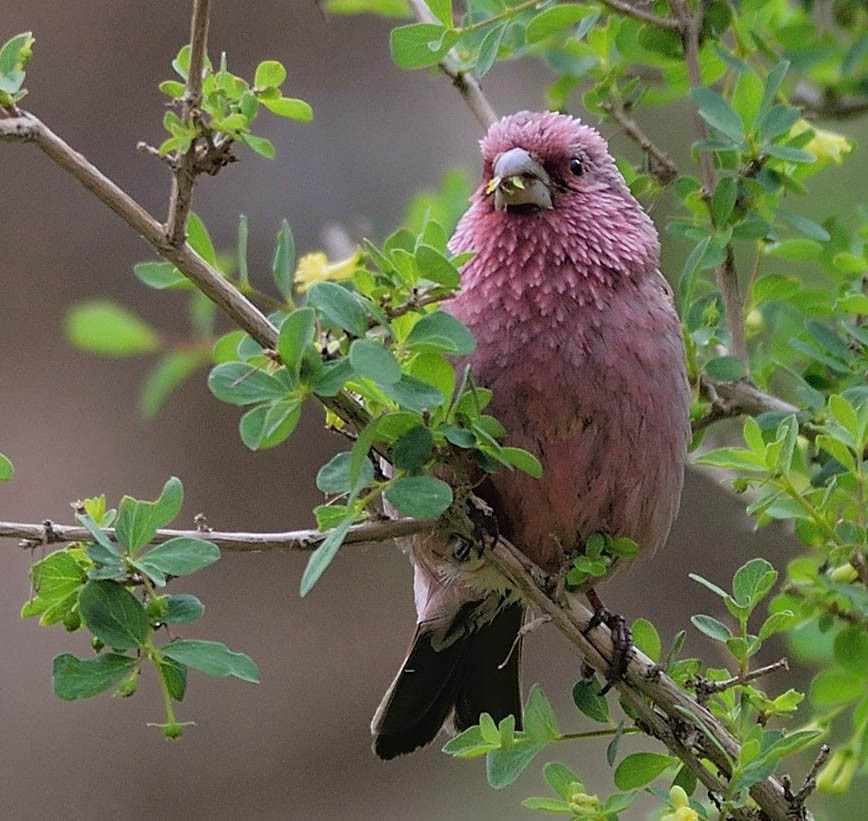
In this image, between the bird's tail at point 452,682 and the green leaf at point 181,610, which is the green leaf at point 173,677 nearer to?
the green leaf at point 181,610

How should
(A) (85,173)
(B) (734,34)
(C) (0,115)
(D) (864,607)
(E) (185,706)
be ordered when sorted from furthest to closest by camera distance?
(E) (185,706)
(B) (734,34)
(D) (864,607)
(C) (0,115)
(A) (85,173)

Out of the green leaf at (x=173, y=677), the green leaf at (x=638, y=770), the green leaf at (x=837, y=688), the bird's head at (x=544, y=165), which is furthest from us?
the bird's head at (x=544, y=165)

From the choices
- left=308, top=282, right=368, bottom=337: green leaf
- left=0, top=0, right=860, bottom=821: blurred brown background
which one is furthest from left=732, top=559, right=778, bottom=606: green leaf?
left=0, top=0, right=860, bottom=821: blurred brown background

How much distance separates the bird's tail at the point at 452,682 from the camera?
3.28 meters

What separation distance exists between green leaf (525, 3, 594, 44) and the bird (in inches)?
10.8

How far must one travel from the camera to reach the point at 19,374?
6.85 metres

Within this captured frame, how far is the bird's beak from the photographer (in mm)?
3012

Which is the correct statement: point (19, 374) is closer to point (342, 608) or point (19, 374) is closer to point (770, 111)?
point (342, 608)

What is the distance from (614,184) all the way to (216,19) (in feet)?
13.2

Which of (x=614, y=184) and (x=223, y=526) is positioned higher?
(x=614, y=184)

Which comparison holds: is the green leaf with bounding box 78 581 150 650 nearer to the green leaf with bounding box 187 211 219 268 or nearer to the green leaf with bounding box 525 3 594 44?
the green leaf with bounding box 187 211 219 268

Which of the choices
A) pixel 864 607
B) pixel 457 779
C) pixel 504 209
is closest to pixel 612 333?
pixel 504 209

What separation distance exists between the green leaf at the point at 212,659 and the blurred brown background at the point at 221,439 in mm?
4343

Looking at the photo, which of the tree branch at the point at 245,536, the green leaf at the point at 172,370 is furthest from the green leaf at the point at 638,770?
the green leaf at the point at 172,370
